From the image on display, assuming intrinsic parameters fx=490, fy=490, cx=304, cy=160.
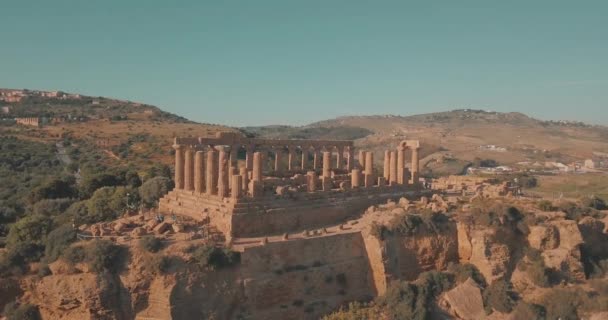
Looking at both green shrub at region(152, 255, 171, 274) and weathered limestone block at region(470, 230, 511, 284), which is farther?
weathered limestone block at region(470, 230, 511, 284)

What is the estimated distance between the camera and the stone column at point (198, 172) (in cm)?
2923

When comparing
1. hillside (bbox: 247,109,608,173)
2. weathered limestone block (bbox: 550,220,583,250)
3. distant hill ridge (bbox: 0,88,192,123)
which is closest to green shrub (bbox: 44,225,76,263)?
weathered limestone block (bbox: 550,220,583,250)

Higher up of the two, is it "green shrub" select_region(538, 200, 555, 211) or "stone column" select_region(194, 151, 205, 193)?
"stone column" select_region(194, 151, 205, 193)

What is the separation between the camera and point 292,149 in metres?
38.3

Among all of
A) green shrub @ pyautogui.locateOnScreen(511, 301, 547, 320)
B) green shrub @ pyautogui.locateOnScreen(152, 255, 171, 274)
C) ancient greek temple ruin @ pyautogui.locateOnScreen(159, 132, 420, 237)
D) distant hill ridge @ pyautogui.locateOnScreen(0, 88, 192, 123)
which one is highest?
distant hill ridge @ pyautogui.locateOnScreen(0, 88, 192, 123)

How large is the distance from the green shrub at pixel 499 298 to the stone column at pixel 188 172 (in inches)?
717

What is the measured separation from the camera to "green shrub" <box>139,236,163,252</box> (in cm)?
2186

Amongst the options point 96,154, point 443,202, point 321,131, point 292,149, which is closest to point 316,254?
point 443,202

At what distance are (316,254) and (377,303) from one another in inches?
152

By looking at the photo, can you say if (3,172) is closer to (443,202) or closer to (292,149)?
(292,149)

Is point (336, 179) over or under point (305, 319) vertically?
over

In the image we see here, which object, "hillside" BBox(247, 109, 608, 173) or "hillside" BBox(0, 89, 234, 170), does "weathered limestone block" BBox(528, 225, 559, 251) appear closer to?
"hillside" BBox(0, 89, 234, 170)

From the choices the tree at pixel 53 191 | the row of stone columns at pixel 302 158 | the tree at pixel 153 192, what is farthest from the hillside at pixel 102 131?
the row of stone columns at pixel 302 158

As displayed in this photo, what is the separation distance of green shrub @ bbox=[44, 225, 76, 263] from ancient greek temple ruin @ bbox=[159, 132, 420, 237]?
6.68 m
